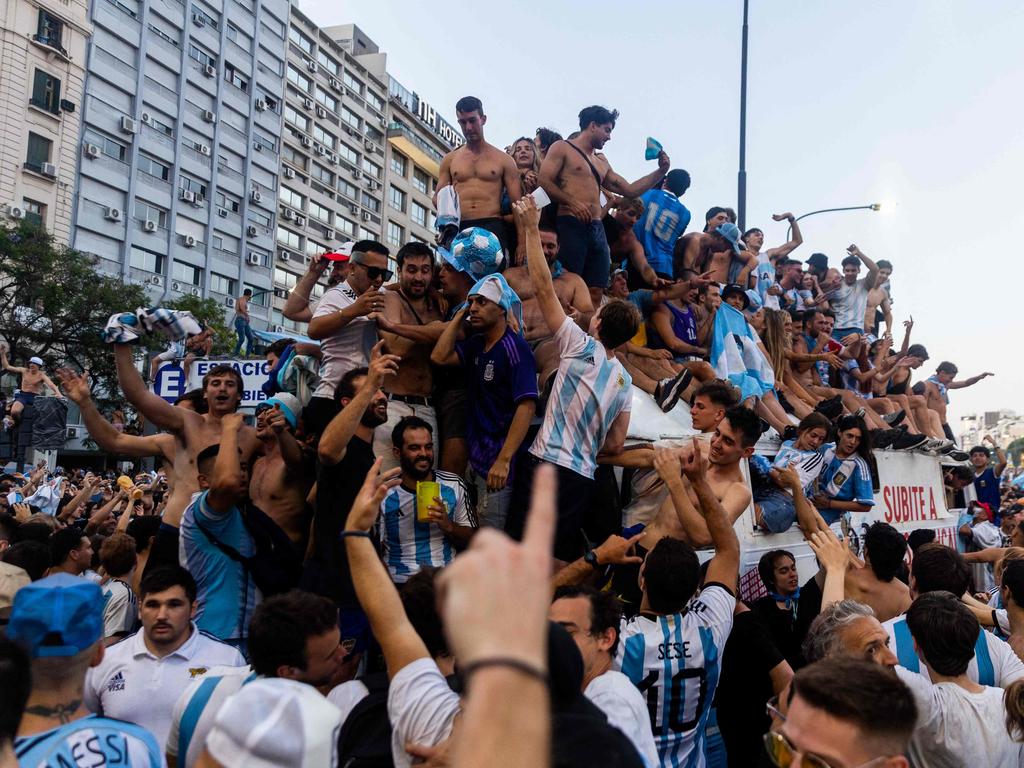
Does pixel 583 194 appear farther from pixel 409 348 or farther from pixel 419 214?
pixel 419 214

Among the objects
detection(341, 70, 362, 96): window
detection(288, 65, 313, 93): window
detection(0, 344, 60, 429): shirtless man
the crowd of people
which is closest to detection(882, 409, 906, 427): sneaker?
the crowd of people

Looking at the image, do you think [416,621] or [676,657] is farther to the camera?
[676,657]

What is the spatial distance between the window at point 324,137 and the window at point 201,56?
996 centimetres

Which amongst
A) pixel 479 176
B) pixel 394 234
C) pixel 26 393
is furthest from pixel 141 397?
pixel 394 234

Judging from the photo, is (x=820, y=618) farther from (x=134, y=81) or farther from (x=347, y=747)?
(x=134, y=81)

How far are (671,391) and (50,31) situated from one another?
39672mm

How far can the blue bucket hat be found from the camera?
7.30 ft

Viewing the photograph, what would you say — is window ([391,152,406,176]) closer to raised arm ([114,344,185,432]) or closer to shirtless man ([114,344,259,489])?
shirtless man ([114,344,259,489])

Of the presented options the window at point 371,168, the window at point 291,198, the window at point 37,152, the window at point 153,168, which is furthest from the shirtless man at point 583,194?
the window at point 371,168

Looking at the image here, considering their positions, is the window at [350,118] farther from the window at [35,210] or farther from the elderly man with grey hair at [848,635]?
the elderly man with grey hair at [848,635]

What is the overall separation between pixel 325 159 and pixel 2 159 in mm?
25401

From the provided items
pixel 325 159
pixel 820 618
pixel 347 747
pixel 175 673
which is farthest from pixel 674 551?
pixel 325 159

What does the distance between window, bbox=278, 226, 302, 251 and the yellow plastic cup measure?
1983 inches

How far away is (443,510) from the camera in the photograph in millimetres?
4266
